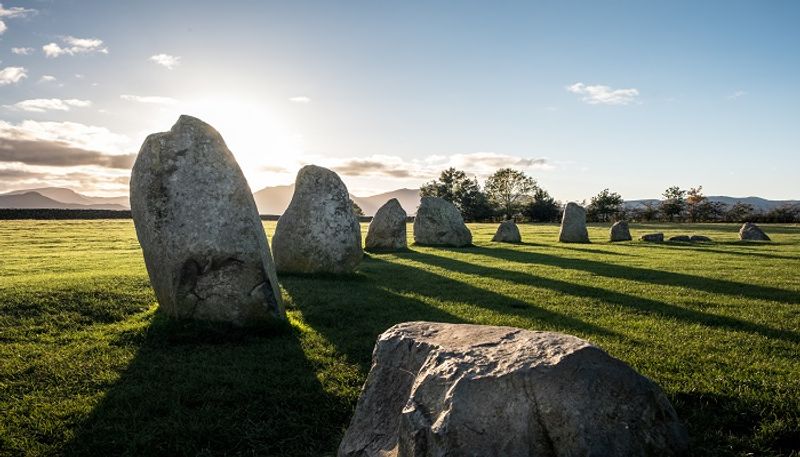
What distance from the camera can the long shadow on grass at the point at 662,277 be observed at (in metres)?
12.1

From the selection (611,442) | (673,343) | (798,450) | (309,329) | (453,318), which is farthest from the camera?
(453,318)

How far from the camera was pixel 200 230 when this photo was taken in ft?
26.8

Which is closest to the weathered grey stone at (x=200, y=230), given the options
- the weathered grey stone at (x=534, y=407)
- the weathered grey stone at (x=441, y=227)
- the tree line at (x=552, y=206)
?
the weathered grey stone at (x=534, y=407)

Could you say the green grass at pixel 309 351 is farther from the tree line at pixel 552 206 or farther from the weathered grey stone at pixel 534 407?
the tree line at pixel 552 206

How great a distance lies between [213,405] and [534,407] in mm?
3723

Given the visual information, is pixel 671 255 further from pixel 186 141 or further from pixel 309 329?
pixel 186 141

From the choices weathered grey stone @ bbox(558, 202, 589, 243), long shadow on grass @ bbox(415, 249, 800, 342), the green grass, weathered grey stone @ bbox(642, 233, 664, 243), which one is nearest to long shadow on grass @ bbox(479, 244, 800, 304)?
the green grass

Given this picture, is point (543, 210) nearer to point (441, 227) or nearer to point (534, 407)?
point (441, 227)

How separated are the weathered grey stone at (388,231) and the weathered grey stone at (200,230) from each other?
14679 millimetres

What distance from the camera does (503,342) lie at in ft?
11.5

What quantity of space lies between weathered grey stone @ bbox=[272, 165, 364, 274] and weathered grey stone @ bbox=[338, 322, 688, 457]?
36.3 ft

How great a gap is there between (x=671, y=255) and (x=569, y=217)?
30.5 ft

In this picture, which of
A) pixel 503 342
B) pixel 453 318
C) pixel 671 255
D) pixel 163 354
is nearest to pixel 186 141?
pixel 163 354

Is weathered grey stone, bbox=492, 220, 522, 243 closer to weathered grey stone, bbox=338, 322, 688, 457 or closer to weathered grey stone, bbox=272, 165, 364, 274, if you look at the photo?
weathered grey stone, bbox=272, 165, 364, 274
